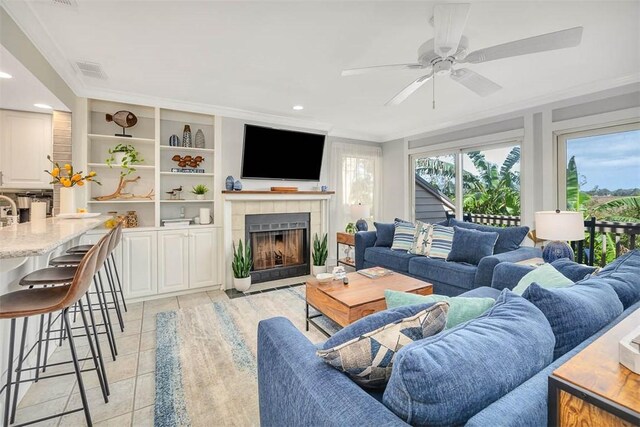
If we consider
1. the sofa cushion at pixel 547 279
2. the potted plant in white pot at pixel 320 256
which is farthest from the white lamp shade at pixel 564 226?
the potted plant in white pot at pixel 320 256

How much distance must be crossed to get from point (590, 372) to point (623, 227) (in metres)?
3.73

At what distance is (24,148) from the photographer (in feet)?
10.2

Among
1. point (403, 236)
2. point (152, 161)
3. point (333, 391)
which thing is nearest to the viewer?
point (333, 391)

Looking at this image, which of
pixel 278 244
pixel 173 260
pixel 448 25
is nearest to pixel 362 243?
pixel 278 244

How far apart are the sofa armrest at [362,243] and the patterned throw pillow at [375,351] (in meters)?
3.36

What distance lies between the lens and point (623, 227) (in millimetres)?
3215

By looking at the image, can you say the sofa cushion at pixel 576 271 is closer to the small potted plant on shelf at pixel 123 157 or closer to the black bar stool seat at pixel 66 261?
the black bar stool seat at pixel 66 261

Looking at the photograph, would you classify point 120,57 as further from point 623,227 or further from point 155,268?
point 623,227

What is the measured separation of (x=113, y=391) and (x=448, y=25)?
3075 mm

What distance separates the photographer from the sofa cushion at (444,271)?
3.00m

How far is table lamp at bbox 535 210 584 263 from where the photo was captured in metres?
2.38

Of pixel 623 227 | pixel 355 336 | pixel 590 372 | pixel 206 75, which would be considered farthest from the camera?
pixel 623 227

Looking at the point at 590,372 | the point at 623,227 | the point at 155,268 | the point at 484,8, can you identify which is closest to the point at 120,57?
the point at 155,268

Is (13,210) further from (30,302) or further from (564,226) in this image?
(564,226)
